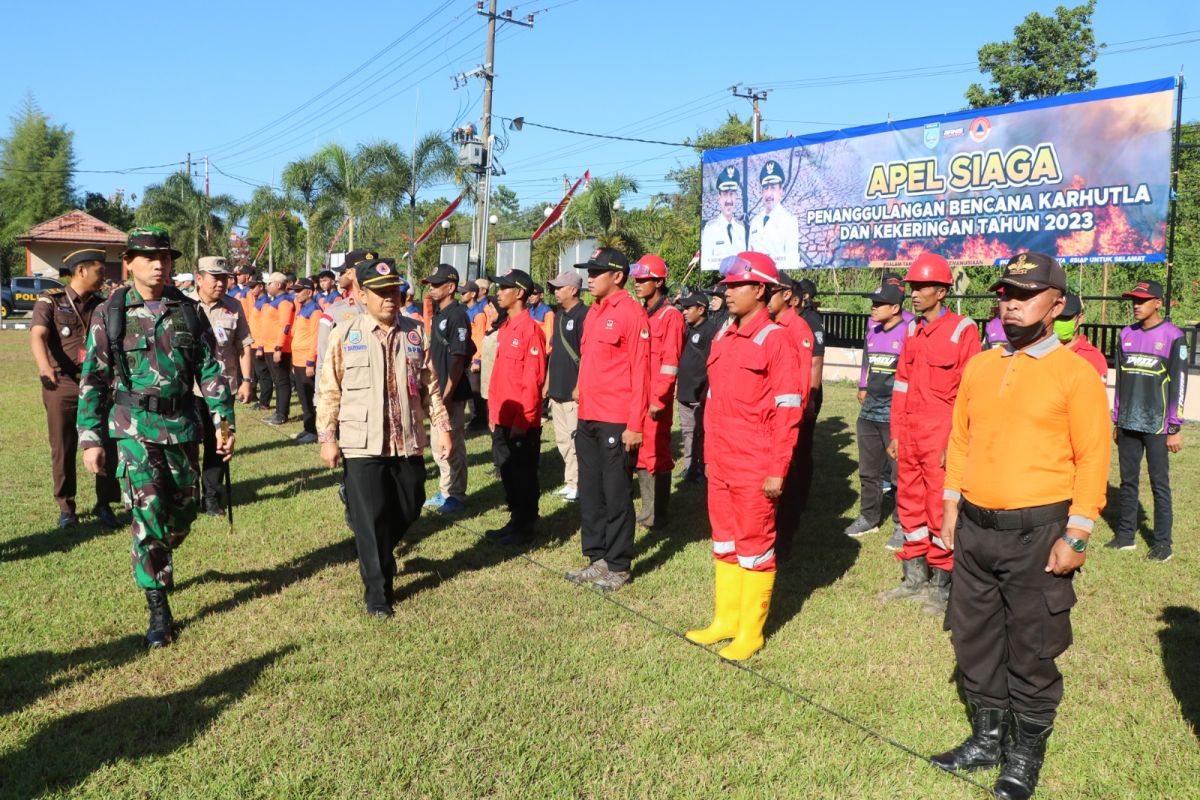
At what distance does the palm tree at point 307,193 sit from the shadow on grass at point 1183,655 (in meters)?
36.4

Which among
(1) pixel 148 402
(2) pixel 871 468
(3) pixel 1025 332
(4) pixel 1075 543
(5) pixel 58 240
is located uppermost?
(5) pixel 58 240

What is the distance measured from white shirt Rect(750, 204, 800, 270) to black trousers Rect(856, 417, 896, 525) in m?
9.73

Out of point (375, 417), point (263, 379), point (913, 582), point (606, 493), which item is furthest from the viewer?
point (263, 379)

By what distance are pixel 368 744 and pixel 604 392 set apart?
9.91 ft

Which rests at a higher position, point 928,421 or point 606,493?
point 928,421

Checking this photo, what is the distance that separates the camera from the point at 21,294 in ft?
135

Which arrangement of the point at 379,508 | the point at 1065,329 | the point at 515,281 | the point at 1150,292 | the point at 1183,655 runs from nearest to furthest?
the point at 1183,655
the point at 379,508
the point at 1150,292
the point at 1065,329
the point at 515,281

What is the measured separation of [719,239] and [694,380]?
9.47 meters

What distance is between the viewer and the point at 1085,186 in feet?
42.6

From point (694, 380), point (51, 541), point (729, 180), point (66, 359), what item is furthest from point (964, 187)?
point (51, 541)

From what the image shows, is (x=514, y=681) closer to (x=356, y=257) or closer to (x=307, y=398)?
(x=356, y=257)

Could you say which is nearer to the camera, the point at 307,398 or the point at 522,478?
the point at 522,478

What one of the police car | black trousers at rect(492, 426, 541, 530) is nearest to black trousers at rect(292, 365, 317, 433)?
black trousers at rect(492, 426, 541, 530)

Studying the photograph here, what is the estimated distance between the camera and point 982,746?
3.78m
